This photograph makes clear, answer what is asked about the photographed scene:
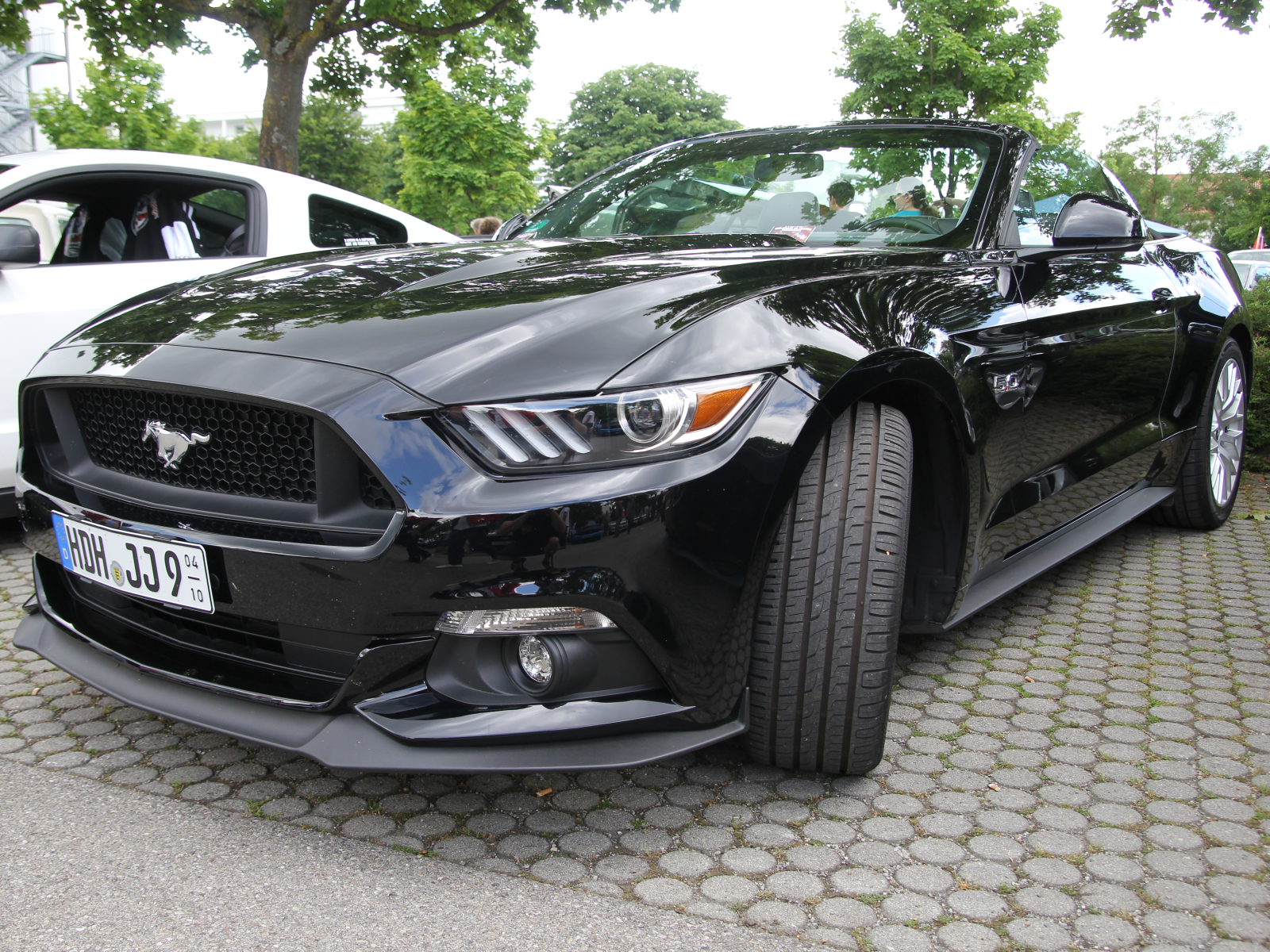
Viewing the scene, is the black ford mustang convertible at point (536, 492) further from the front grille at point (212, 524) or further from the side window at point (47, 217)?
the side window at point (47, 217)

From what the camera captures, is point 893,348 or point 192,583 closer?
point 192,583

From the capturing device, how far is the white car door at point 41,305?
12.8ft

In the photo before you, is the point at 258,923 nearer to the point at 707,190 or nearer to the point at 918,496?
the point at 918,496

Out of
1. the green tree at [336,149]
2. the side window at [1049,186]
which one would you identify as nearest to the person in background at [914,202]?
the side window at [1049,186]

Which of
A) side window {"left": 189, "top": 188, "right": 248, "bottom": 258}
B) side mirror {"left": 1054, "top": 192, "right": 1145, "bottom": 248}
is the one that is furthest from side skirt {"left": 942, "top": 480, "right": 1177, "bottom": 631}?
side window {"left": 189, "top": 188, "right": 248, "bottom": 258}

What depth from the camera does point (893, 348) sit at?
6.75 ft

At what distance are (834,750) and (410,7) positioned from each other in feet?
34.9

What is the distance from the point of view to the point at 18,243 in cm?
391

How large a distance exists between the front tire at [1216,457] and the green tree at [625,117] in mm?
49935

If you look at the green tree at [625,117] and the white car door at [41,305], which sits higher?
the green tree at [625,117]

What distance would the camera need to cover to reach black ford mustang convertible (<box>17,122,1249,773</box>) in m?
1.66

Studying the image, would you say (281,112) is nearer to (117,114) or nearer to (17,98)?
(117,114)

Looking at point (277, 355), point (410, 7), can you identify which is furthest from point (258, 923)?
point (410, 7)

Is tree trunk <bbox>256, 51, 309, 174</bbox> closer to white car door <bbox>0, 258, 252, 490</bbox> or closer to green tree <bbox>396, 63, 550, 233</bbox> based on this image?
white car door <bbox>0, 258, 252, 490</bbox>
